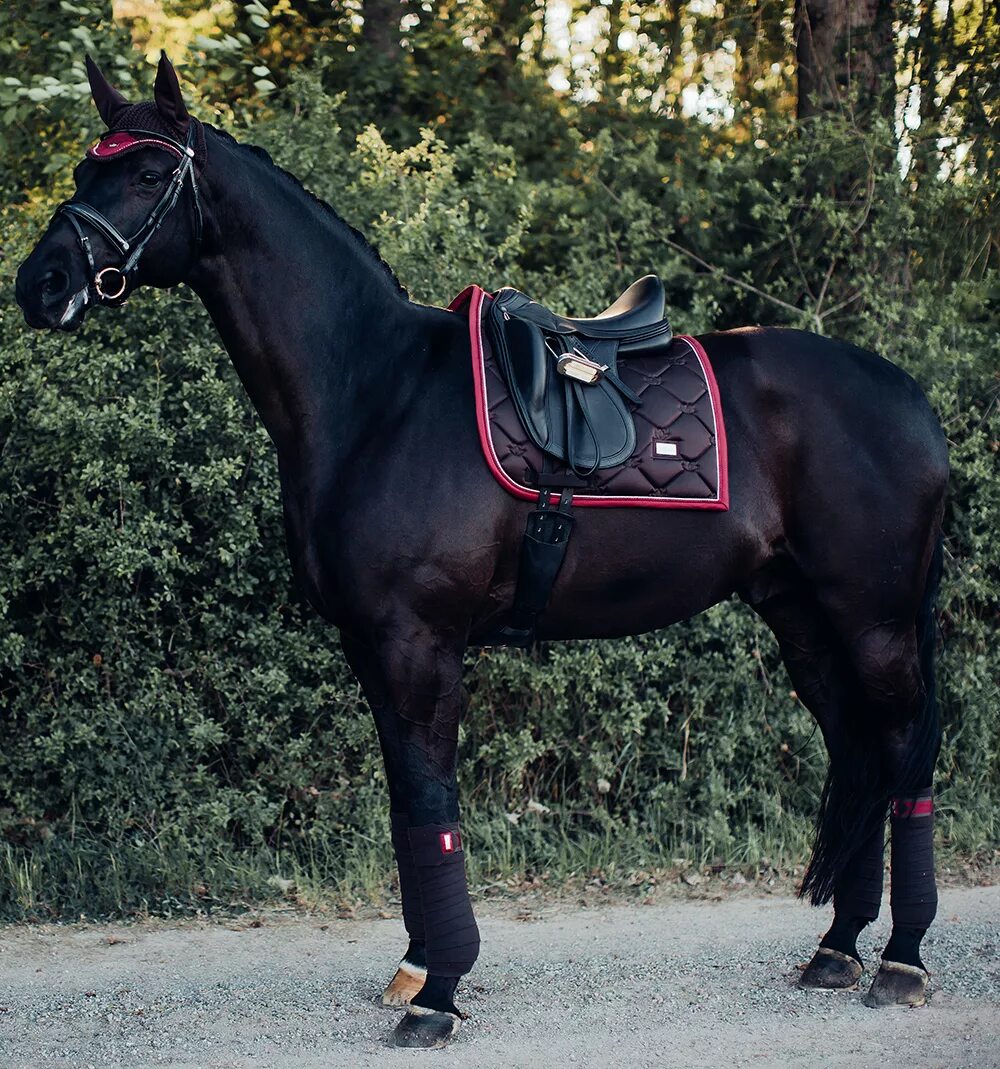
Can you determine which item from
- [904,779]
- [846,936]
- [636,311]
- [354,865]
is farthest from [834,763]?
[354,865]

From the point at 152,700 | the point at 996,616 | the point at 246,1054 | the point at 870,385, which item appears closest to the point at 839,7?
the point at 996,616

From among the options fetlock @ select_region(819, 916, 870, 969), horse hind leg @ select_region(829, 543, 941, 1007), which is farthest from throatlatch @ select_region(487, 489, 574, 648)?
fetlock @ select_region(819, 916, 870, 969)

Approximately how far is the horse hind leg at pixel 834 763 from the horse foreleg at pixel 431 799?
118cm

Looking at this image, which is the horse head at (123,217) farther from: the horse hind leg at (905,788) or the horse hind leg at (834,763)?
the horse hind leg at (905,788)

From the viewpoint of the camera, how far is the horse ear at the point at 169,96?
341cm

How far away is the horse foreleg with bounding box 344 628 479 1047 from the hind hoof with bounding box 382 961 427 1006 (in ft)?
0.88

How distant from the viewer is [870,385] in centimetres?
405

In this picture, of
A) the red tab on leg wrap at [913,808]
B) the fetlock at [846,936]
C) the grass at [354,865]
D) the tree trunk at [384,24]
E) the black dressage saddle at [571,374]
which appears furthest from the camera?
the tree trunk at [384,24]

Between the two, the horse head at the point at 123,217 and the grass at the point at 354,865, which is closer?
the horse head at the point at 123,217

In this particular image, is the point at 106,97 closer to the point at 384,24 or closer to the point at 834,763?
the point at 834,763

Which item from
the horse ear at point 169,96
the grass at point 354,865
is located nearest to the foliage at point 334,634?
the grass at point 354,865

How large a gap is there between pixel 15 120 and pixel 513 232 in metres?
3.24

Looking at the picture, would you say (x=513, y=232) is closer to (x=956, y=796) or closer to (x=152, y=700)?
(x=152, y=700)

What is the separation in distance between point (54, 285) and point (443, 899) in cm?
207
